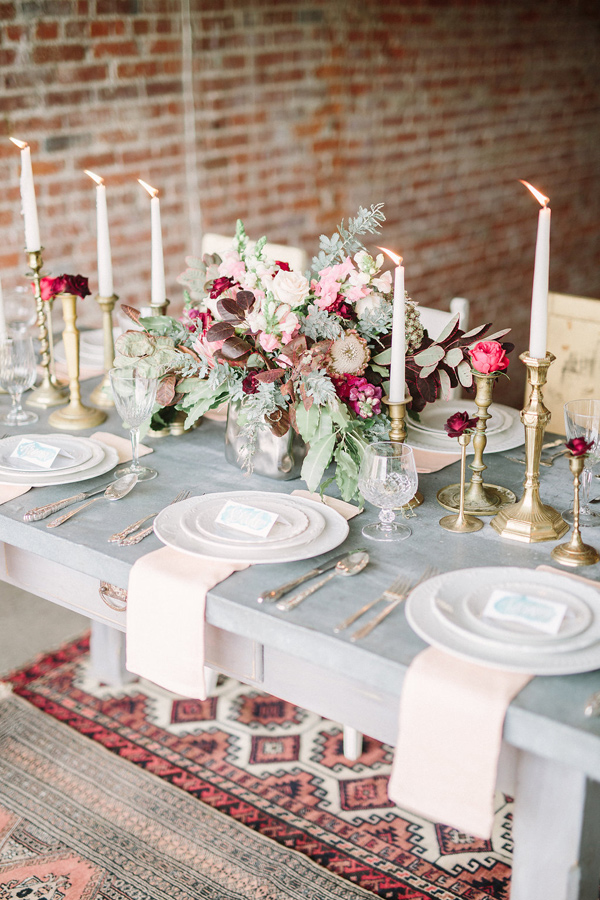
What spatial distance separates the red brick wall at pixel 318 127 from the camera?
2.70 m

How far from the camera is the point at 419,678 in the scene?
102 cm

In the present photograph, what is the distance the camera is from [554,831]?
1.02 m

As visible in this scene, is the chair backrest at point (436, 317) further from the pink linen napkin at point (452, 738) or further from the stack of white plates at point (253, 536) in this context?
the pink linen napkin at point (452, 738)

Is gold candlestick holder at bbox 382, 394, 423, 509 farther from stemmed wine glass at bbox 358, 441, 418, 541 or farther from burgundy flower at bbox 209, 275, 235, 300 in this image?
burgundy flower at bbox 209, 275, 235, 300

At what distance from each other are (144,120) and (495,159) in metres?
1.99

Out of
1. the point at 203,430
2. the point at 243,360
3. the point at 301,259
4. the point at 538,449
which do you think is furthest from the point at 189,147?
the point at 538,449

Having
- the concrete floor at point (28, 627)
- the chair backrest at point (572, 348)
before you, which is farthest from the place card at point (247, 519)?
the concrete floor at point (28, 627)

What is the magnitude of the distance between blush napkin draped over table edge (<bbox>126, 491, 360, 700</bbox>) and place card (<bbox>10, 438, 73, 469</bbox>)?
0.39 m

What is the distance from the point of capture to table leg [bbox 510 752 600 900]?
1.00 m

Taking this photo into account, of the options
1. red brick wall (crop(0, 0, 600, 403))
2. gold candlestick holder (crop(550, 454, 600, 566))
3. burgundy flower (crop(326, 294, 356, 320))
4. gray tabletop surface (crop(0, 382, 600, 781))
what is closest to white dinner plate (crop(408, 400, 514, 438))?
gray tabletop surface (crop(0, 382, 600, 781))

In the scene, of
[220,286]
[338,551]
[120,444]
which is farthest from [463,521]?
[120,444]

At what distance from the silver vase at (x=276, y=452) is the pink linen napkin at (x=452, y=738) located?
22.6 inches

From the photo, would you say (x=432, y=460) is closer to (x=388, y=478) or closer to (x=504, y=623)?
(x=388, y=478)

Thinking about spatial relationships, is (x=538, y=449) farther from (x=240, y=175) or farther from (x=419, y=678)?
(x=240, y=175)
